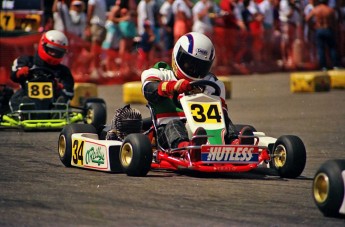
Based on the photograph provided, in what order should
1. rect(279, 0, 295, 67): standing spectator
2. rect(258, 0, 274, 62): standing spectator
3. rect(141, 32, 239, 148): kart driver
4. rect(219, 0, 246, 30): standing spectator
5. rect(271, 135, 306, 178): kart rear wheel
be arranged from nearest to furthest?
1. rect(271, 135, 306, 178): kart rear wheel
2. rect(141, 32, 239, 148): kart driver
3. rect(219, 0, 246, 30): standing spectator
4. rect(258, 0, 274, 62): standing spectator
5. rect(279, 0, 295, 67): standing spectator

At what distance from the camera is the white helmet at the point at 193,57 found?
31.5 ft

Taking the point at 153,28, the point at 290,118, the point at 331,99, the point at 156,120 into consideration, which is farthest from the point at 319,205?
the point at 153,28

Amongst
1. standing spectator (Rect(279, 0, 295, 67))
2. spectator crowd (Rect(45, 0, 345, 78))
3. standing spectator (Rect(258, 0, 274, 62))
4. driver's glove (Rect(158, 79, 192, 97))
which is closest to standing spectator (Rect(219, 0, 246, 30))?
spectator crowd (Rect(45, 0, 345, 78))

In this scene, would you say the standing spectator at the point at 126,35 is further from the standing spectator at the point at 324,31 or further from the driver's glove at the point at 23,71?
the driver's glove at the point at 23,71

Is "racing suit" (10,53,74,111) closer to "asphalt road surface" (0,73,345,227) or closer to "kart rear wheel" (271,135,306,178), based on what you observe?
"asphalt road surface" (0,73,345,227)

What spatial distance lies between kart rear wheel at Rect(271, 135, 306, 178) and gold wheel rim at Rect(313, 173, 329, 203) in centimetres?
170

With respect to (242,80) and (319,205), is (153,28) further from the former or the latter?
(319,205)

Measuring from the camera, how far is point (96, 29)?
21.4 meters

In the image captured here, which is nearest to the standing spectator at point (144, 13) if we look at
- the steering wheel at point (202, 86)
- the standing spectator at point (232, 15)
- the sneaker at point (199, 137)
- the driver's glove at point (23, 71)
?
the standing spectator at point (232, 15)

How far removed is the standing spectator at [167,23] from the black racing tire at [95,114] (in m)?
8.30

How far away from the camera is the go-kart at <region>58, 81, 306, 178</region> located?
8.73 m

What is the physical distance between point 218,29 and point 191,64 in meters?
Answer: 13.8

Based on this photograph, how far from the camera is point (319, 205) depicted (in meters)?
7.00

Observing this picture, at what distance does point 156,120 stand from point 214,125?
26.4 inches
